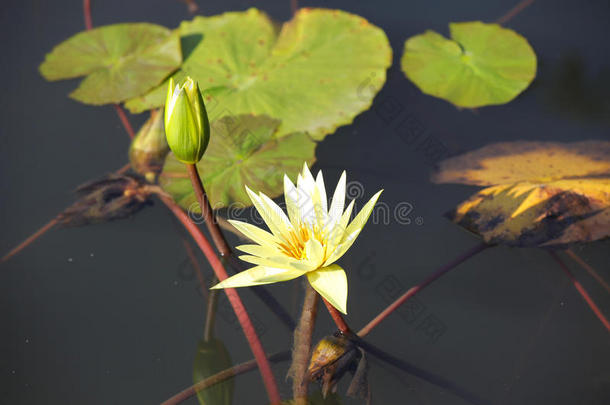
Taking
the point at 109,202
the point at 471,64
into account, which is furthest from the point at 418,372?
the point at 471,64

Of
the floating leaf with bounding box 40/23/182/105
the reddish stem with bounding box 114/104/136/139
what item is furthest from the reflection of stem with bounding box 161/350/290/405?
the floating leaf with bounding box 40/23/182/105

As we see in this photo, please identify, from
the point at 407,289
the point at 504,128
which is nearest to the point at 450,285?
the point at 407,289

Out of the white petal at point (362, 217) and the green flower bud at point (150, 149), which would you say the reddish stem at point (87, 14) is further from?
the white petal at point (362, 217)

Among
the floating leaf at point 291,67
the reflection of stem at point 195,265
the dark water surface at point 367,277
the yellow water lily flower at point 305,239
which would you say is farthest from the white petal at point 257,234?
the floating leaf at point 291,67

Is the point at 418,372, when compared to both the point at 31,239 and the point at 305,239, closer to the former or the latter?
the point at 305,239

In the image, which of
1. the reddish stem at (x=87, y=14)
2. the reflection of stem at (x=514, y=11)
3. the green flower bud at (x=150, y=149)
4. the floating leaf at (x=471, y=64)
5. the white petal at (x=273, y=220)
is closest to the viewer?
the white petal at (x=273, y=220)

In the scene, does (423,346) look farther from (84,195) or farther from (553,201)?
(84,195)

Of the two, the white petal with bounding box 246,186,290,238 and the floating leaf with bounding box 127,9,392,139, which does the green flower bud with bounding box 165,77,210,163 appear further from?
the floating leaf with bounding box 127,9,392,139
